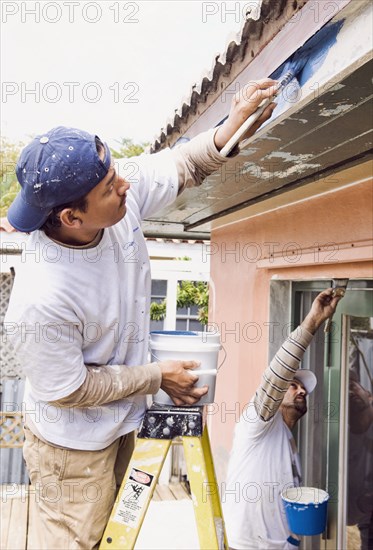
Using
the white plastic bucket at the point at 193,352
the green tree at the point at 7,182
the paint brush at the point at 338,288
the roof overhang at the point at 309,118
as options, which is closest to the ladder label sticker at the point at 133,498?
the white plastic bucket at the point at 193,352

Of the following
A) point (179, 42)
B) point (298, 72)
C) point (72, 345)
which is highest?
point (179, 42)

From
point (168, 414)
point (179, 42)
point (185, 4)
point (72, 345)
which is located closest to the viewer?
point (72, 345)

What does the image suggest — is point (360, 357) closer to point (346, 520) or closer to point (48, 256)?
point (346, 520)

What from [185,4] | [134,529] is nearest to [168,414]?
[134,529]

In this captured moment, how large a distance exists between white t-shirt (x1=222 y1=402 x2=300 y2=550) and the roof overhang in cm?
148

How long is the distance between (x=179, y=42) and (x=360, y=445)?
3812 cm

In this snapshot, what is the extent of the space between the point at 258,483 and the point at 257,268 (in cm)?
184

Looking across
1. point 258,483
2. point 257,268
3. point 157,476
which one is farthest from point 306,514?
point 257,268

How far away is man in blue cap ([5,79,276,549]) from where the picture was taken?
61.9 inches

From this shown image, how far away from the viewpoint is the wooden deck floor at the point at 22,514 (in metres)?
5.42

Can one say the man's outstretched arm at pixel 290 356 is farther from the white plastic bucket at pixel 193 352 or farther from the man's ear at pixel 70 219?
the man's ear at pixel 70 219

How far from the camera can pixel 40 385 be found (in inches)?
65.2

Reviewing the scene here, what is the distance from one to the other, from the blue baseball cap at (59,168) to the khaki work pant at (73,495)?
85 cm

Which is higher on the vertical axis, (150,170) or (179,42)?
(179,42)
